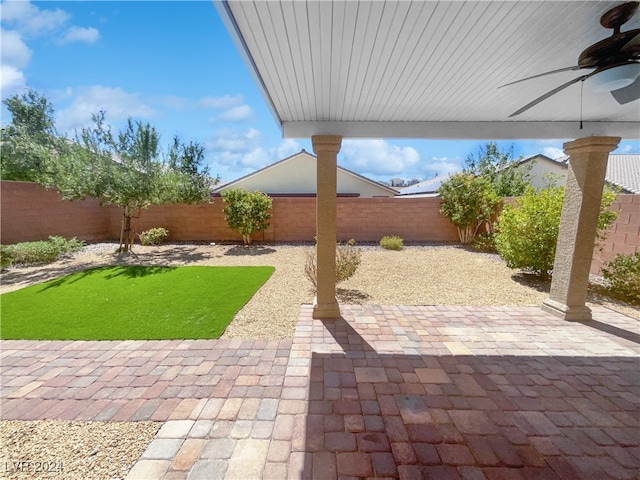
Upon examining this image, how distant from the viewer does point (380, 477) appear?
5.59ft

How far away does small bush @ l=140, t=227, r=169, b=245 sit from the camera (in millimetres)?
10383

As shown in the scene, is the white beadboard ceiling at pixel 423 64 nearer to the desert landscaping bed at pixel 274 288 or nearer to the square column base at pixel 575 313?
the square column base at pixel 575 313

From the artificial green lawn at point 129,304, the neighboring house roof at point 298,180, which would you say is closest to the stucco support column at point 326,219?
the artificial green lawn at point 129,304

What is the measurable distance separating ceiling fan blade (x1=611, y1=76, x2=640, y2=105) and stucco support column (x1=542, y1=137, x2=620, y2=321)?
1.65 meters

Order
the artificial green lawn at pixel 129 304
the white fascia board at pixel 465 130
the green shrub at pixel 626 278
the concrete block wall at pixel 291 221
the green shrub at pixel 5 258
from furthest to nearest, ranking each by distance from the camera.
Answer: the concrete block wall at pixel 291 221 < the green shrub at pixel 5 258 < the green shrub at pixel 626 278 < the artificial green lawn at pixel 129 304 < the white fascia board at pixel 465 130

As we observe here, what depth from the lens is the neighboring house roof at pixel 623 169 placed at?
1339 cm

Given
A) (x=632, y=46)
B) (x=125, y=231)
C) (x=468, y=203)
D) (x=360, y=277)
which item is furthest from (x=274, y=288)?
(x=468, y=203)

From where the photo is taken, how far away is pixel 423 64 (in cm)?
239

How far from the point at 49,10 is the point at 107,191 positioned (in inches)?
212

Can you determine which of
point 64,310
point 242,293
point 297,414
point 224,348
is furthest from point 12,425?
point 242,293

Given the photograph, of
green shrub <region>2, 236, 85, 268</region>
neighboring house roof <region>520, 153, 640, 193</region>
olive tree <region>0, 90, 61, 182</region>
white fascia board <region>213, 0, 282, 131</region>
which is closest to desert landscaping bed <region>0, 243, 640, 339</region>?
green shrub <region>2, 236, 85, 268</region>

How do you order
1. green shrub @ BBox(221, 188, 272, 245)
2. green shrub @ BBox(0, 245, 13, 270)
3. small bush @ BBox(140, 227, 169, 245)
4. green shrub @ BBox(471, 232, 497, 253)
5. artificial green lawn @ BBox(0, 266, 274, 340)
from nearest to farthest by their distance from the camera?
artificial green lawn @ BBox(0, 266, 274, 340) → green shrub @ BBox(0, 245, 13, 270) → green shrub @ BBox(471, 232, 497, 253) → green shrub @ BBox(221, 188, 272, 245) → small bush @ BBox(140, 227, 169, 245)

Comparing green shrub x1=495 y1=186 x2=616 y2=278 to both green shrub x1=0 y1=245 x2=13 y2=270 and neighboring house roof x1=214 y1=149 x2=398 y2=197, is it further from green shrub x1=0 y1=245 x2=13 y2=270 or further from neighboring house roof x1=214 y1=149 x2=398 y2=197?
green shrub x1=0 y1=245 x2=13 y2=270

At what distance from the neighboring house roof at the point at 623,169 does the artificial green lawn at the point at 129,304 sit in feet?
55.0
